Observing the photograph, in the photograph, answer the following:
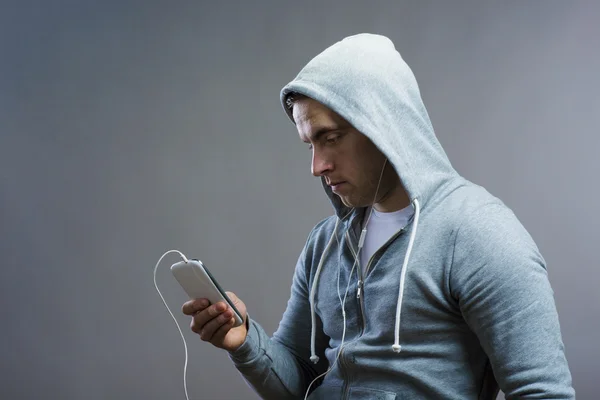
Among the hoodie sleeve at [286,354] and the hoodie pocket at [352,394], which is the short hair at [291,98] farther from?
the hoodie pocket at [352,394]

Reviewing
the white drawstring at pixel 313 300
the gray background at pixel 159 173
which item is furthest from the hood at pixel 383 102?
the gray background at pixel 159 173

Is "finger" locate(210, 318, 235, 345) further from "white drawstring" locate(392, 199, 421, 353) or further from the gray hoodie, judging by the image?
"white drawstring" locate(392, 199, 421, 353)

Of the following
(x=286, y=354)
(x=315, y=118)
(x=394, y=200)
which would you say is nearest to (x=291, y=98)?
(x=315, y=118)

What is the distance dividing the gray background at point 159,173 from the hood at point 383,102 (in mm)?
1277

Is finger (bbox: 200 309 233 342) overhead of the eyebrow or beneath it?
beneath

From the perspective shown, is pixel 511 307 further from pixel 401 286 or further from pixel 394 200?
pixel 394 200

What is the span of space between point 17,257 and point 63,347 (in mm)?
395

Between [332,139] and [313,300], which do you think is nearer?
[332,139]

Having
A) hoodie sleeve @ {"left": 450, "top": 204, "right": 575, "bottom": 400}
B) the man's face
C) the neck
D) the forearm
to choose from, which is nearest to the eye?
the man's face

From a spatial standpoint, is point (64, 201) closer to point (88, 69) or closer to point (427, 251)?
point (88, 69)

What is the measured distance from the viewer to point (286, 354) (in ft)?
4.81

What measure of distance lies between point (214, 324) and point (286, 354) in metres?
0.24

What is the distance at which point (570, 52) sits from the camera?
8.03ft

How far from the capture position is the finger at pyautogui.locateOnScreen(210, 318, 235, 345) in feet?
4.30
